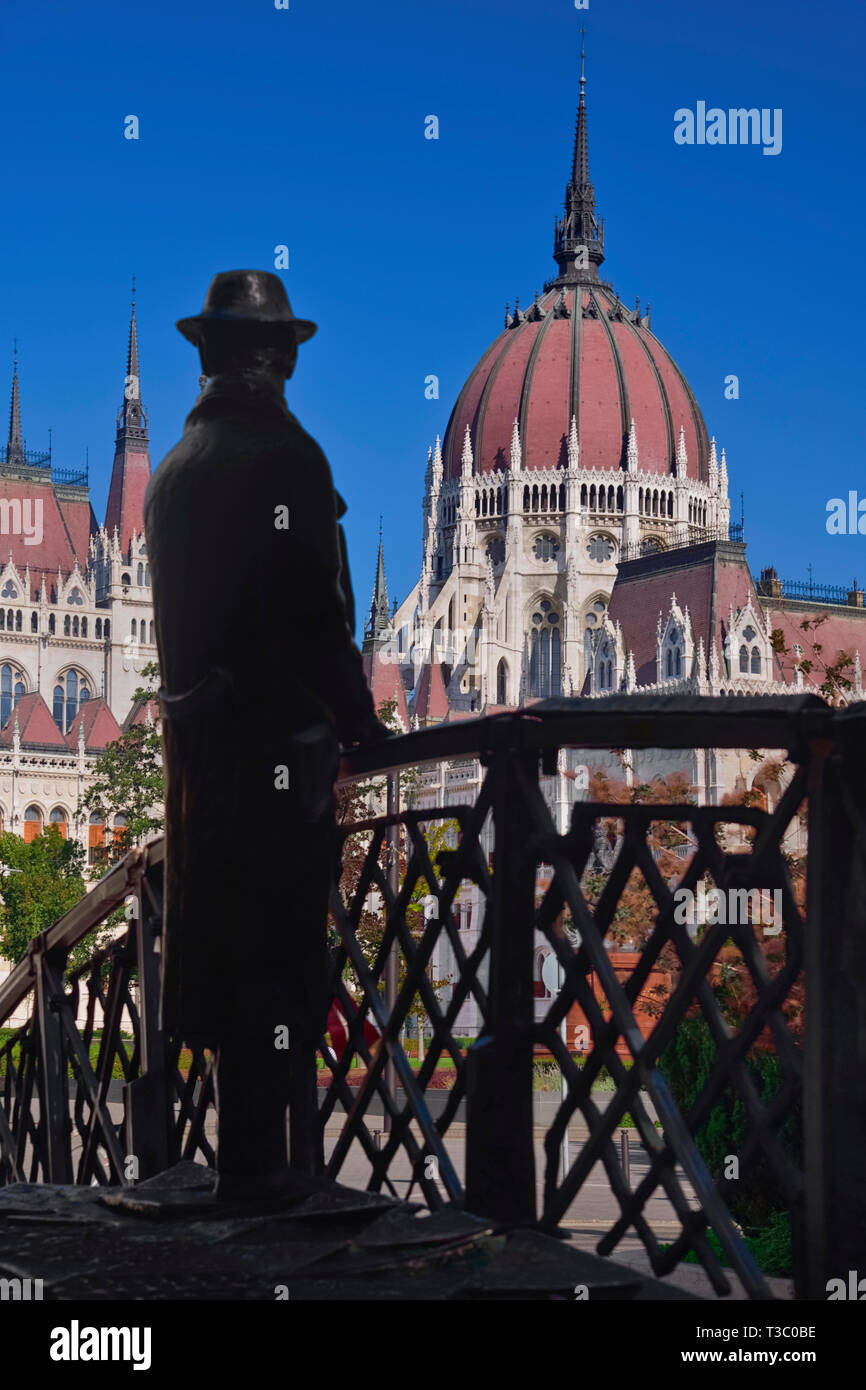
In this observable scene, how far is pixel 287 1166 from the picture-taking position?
5.69 m

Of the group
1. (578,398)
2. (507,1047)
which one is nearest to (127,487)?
(578,398)

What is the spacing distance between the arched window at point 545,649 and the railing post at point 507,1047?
106603mm

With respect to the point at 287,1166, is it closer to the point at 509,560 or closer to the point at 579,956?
the point at 579,956

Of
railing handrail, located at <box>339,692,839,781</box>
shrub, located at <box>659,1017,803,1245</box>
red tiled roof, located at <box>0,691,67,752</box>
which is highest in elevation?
red tiled roof, located at <box>0,691,67,752</box>

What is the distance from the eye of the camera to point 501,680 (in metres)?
112

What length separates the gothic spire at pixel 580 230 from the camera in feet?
435

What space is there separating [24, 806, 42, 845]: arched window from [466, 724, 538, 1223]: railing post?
97348mm

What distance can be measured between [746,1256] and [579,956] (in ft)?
3.14

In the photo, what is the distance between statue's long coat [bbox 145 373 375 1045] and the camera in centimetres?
558

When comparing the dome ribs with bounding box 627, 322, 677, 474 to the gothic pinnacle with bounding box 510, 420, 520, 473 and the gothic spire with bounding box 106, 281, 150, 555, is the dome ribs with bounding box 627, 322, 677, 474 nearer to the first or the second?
the gothic pinnacle with bounding box 510, 420, 520, 473

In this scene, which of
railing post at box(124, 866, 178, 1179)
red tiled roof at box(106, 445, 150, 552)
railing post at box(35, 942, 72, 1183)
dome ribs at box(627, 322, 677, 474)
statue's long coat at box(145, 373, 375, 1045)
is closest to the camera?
statue's long coat at box(145, 373, 375, 1045)
